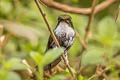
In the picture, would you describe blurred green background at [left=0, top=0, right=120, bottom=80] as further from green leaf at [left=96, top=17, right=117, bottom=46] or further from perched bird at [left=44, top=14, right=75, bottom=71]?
perched bird at [left=44, top=14, right=75, bottom=71]

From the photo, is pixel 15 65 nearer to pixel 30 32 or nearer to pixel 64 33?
pixel 64 33

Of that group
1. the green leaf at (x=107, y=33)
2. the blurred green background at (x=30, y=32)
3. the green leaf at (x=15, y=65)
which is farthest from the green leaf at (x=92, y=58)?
the blurred green background at (x=30, y=32)

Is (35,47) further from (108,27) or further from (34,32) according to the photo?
(108,27)

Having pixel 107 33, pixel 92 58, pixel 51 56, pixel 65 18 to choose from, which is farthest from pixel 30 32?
pixel 51 56

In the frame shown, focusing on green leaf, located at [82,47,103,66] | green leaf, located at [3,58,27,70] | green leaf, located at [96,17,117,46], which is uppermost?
green leaf, located at [3,58,27,70]

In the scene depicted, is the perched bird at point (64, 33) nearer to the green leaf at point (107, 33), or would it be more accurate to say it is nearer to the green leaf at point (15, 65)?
the green leaf at point (107, 33)

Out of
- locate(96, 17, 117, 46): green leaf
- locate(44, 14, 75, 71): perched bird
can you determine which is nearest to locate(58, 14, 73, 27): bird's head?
locate(44, 14, 75, 71): perched bird

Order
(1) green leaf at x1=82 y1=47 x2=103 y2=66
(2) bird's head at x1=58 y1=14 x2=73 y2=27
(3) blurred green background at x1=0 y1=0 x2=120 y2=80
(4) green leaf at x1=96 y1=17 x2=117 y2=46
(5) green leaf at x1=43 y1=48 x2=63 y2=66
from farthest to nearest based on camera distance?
(3) blurred green background at x1=0 y1=0 x2=120 y2=80 < (4) green leaf at x1=96 y1=17 x2=117 y2=46 < (2) bird's head at x1=58 y1=14 x2=73 y2=27 < (1) green leaf at x1=82 y1=47 x2=103 y2=66 < (5) green leaf at x1=43 y1=48 x2=63 y2=66

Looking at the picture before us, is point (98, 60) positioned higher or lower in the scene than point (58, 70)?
higher

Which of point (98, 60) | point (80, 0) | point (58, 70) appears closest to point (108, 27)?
point (58, 70)

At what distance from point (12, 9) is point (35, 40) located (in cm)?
105

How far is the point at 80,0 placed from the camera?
697 centimetres

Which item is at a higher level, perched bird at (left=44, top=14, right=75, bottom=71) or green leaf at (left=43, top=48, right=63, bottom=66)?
green leaf at (left=43, top=48, right=63, bottom=66)

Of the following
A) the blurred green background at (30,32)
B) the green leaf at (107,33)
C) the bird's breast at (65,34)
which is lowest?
the blurred green background at (30,32)
